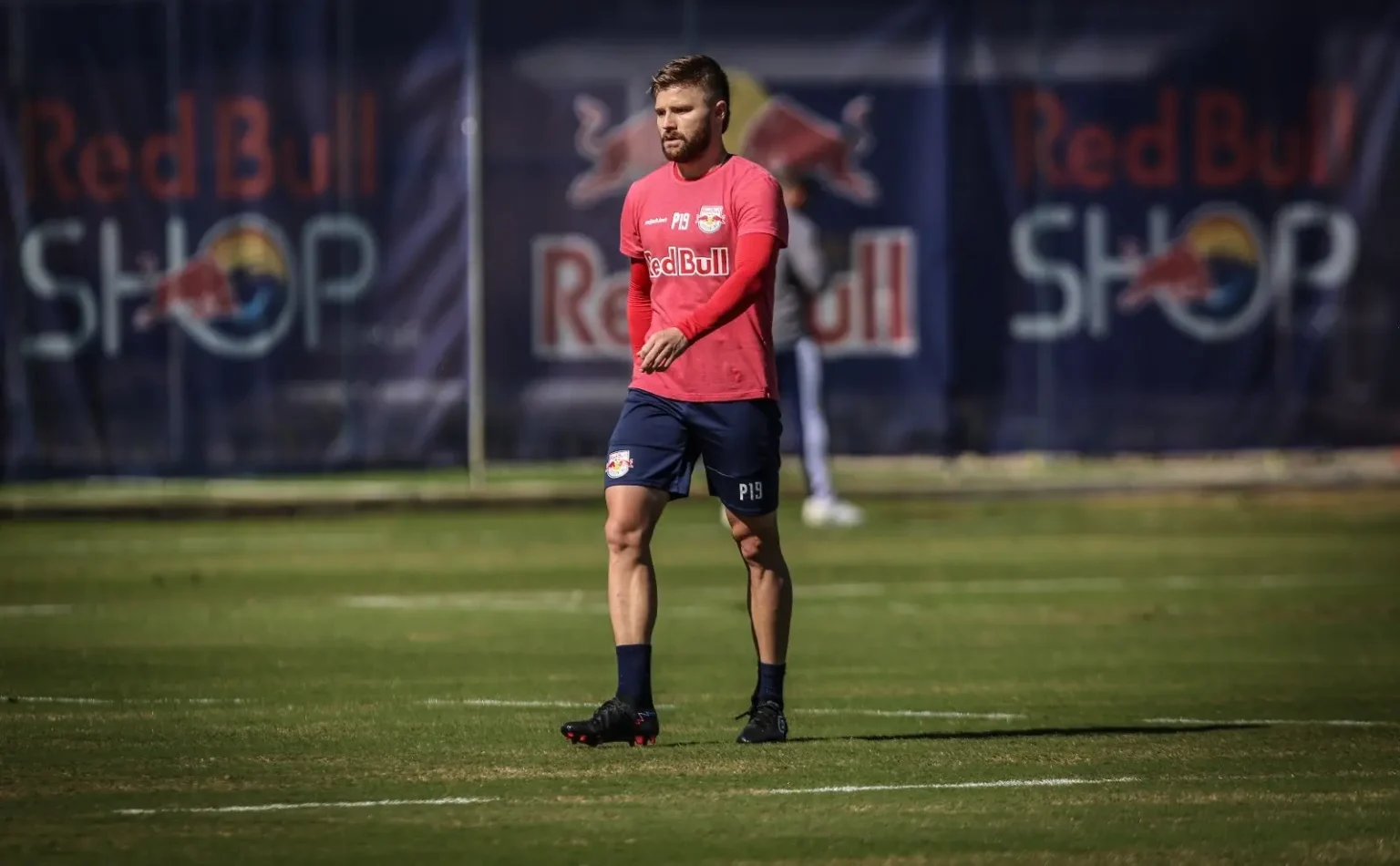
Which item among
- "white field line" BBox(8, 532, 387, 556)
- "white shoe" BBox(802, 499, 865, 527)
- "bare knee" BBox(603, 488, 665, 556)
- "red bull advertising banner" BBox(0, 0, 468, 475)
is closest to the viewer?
"bare knee" BBox(603, 488, 665, 556)

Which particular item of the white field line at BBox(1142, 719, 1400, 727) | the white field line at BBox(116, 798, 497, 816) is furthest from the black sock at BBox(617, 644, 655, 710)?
the white field line at BBox(1142, 719, 1400, 727)

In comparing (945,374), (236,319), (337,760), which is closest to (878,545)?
(945,374)

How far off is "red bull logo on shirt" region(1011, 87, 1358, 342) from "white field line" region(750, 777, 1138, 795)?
14307 mm

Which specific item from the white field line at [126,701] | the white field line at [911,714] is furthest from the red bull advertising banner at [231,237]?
the white field line at [911,714]

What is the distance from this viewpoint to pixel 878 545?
1833 cm

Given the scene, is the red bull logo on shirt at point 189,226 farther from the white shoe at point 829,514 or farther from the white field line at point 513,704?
the white field line at point 513,704

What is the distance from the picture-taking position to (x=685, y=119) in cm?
930

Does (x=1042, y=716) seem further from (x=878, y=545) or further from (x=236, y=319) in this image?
(x=236, y=319)

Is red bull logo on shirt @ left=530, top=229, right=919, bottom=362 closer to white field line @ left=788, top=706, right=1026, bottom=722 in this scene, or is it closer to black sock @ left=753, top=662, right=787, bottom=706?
white field line @ left=788, top=706, right=1026, bottom=722

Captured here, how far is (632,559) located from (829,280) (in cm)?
1297

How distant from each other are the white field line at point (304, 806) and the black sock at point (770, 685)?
152cm

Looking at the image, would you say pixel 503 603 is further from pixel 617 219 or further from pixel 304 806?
pixel 617 219

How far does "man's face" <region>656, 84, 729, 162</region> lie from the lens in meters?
9.28

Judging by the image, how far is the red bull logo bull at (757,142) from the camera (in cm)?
2234
